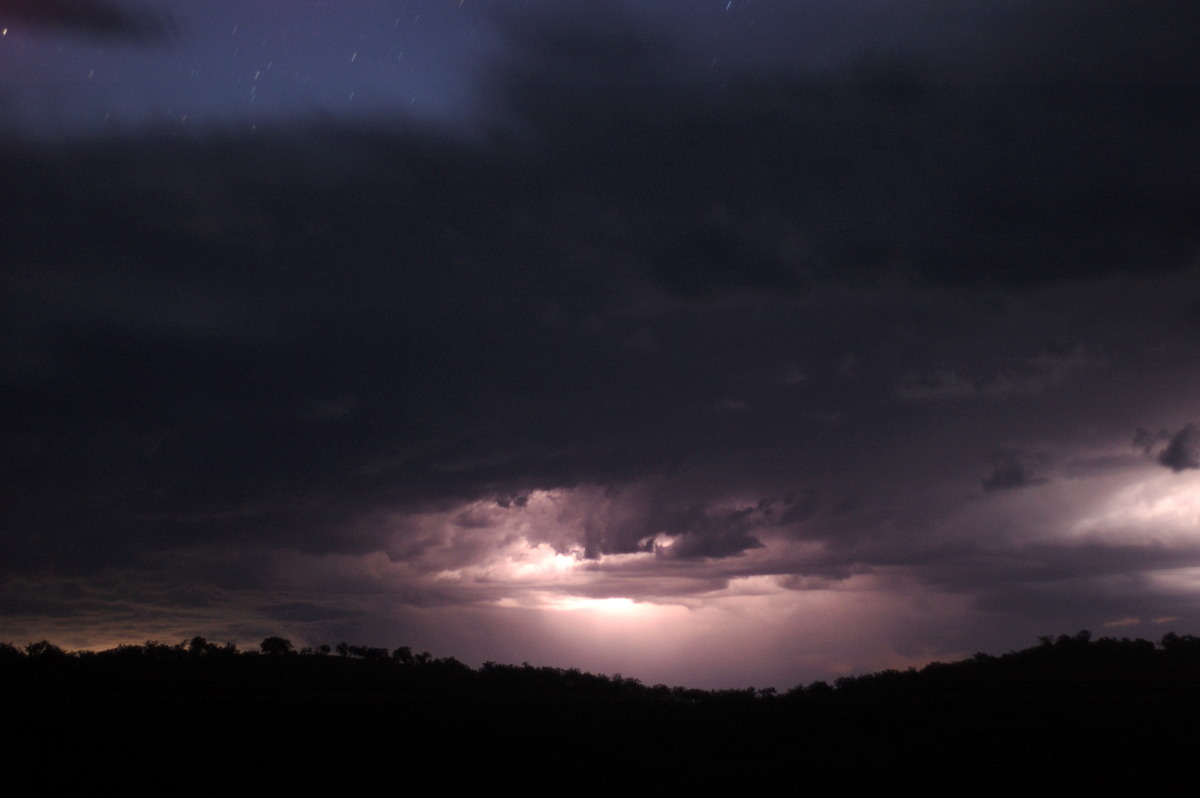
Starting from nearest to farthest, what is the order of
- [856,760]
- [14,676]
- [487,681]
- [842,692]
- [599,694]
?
1. [856,760]
2. [14,676]
3. [842,692]
4. [599,694]
5. [487,681]

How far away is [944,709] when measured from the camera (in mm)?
52156

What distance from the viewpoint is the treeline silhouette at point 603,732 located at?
3841 cm

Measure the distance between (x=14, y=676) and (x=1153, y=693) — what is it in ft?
231

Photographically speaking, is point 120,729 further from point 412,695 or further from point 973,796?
point 973,796

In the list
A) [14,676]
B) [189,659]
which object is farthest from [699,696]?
[14,676]

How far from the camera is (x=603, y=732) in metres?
48.4

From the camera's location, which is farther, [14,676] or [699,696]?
[699,696]

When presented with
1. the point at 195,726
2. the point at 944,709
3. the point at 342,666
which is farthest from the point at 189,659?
the point at 944,709

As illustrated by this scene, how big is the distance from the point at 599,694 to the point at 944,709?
1007 inches

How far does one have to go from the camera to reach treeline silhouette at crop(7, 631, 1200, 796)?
38406 millimetres

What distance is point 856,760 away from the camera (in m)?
41.8

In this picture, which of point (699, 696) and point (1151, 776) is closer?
point (1151, 776)

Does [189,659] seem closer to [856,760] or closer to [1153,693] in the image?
[856,760]

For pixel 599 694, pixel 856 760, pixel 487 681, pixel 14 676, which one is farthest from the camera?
pixel 487 681
